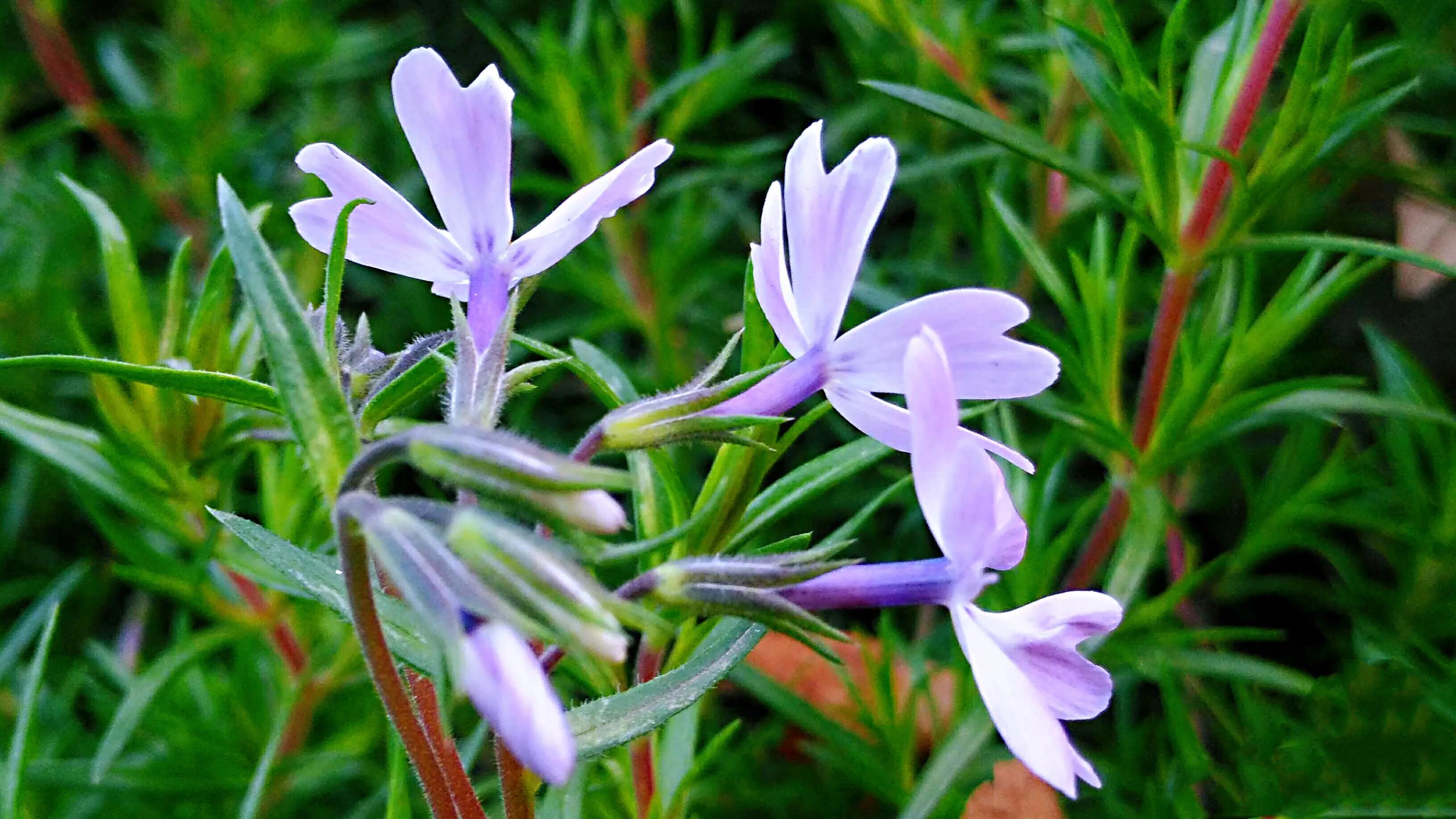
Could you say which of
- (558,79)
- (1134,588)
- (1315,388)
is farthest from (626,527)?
(558,79)

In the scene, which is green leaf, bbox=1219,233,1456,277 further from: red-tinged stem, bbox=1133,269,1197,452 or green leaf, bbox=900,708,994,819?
green leaf, bbox=900,708,994,819

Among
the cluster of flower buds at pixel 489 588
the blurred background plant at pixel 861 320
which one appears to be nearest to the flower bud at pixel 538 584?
the cluster of flower buds at pixel 489 588

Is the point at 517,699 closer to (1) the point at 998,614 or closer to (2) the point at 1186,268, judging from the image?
(1) the point at 998,614

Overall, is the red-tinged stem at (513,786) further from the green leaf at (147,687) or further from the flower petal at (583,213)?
the green leaf at (147,687)

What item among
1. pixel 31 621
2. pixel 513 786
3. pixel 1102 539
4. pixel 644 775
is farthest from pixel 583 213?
pixel 31 621

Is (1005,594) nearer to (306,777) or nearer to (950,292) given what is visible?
(950,292)
